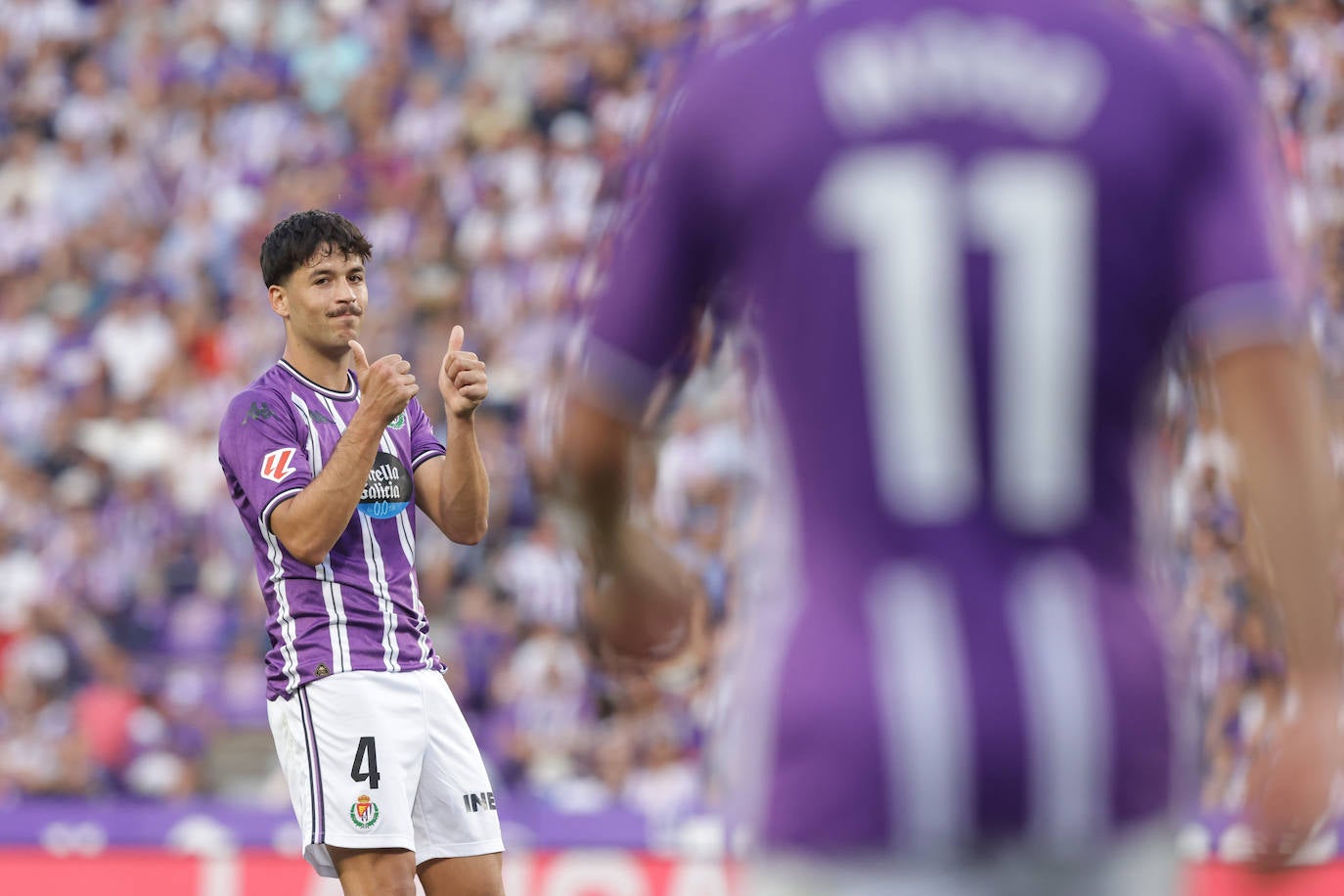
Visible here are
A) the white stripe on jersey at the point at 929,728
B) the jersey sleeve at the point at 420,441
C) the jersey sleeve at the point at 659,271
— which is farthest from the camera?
the jersey sleeve at the point at 420,441

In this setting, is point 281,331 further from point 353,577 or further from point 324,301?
point 353,577

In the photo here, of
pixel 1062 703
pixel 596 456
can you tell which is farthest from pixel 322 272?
pixel 1062 703

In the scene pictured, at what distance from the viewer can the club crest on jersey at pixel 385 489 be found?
5.44m

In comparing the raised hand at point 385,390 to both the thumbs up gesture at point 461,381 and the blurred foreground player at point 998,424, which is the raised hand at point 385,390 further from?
the blurred foreground player at point 998,424

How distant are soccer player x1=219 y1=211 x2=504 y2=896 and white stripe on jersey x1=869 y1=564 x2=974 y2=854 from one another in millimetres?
3125

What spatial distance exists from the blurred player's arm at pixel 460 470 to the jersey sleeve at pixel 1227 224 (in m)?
3.14

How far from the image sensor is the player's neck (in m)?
5.62

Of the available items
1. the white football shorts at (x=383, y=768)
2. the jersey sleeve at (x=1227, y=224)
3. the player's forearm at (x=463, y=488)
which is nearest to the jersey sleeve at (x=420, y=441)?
the player's forearm at (x=463, y=488)

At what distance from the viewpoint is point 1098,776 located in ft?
6.82

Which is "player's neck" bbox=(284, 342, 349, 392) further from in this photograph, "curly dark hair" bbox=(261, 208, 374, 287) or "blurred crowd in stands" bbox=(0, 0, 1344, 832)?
"blurred crowd in stands" bbox=(0, 0, 1344, 832)

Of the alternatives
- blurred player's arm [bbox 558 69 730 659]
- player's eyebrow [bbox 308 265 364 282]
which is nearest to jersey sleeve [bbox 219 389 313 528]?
player's eyebrow [bbox 308 265 364 282]

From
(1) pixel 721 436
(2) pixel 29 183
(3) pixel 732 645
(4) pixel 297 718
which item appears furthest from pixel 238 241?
(3) pixel 732 645

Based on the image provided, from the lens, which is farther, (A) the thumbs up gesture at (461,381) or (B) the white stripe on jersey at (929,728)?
(A) the thumbs up gesture at (461,381)

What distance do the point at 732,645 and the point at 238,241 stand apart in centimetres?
1455
